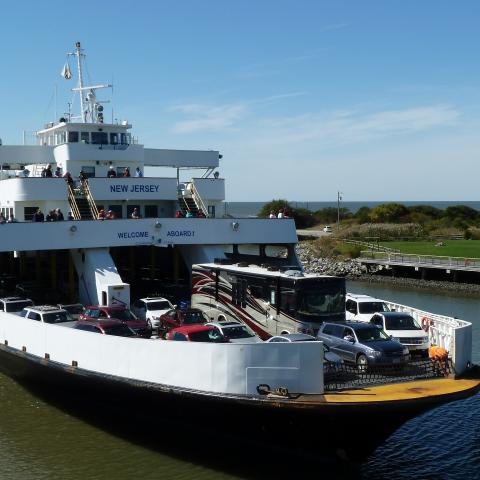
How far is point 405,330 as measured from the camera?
16.6 meters

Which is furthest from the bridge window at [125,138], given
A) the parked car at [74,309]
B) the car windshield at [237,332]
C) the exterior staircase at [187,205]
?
the car windshield at [237,332]

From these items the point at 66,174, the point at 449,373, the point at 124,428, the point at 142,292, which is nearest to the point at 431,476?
the point at 449,373

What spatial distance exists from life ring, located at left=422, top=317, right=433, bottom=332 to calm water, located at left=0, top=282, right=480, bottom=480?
2112mm

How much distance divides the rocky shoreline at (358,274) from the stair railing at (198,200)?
53.5 feet

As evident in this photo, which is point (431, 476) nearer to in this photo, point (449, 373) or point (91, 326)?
point (449, 373)

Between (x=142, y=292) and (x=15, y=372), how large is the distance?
717 cm

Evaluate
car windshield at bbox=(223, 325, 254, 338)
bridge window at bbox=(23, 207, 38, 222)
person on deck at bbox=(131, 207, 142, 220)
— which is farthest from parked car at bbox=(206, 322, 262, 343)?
bridge window at bbox=(23, 207, 38, 222)

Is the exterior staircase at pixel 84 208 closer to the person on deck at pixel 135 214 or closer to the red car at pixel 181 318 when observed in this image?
the person on deck at pixel 135 214

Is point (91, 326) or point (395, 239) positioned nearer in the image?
point (91, 326)

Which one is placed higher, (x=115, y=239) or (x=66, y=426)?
(x=115, y=239)

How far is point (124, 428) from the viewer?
14914mm

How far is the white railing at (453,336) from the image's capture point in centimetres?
1333

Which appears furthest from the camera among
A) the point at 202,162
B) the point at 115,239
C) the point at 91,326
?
the point at 202,162

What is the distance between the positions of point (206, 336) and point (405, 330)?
4945mm
